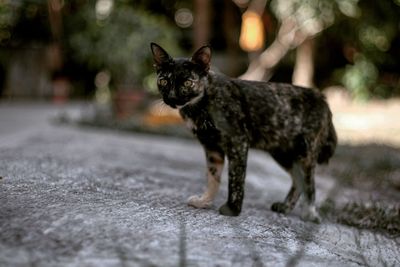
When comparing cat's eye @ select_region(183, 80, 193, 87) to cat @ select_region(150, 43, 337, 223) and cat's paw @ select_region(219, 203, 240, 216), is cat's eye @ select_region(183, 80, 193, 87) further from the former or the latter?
cat's paw @ select_region(219, 203, 240, 216)

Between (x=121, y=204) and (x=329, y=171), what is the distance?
13.6 ft

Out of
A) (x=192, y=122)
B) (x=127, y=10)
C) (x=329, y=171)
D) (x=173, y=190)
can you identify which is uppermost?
(x=127, y=10)

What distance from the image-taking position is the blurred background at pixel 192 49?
33.6 ft

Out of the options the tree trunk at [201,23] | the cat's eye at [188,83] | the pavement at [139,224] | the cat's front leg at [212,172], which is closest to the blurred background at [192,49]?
the tree trunk at [201,23]

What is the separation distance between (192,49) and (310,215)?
32.1 feet

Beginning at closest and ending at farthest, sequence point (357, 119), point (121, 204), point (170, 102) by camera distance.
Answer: point (121, 204)
point (170, 102)
point (357, 119)

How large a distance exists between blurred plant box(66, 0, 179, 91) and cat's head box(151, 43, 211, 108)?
22.2 ft

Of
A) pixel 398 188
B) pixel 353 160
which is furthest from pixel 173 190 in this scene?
pixel 353 160

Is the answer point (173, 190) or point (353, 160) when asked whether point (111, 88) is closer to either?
point (353, 160)

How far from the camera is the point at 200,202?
11.8ft

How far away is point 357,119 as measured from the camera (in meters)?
11.1

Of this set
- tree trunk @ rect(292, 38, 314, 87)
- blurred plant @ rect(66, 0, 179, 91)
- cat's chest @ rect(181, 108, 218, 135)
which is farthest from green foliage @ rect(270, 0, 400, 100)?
cat's chest @ rect(181, 108, 218, 135)

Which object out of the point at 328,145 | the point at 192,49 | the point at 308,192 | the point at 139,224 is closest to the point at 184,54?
the point at 192,49

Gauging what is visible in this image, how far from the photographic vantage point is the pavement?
2.36 metres
